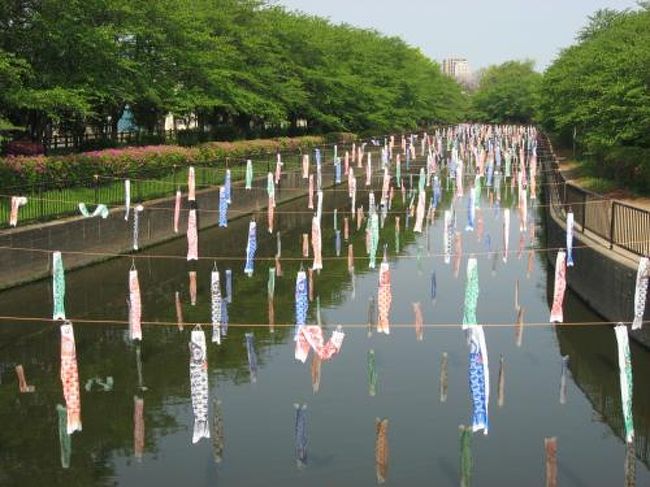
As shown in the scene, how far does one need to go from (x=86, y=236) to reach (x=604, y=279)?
1491 centimetres

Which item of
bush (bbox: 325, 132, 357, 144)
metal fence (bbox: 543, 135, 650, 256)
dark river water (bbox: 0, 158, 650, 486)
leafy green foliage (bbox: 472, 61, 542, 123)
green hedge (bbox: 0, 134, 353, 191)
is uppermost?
leafy green foliage (bbox: 472, 61, 542, 123)

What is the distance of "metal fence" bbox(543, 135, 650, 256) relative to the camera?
17.9 m

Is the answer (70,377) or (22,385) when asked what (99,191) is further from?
(70,377)

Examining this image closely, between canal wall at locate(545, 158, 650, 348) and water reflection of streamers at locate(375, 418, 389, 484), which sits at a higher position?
canal wall at locate(545, 158, 650, 348)

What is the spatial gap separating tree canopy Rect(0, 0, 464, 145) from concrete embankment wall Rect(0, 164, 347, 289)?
4.11 m

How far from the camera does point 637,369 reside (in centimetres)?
1600

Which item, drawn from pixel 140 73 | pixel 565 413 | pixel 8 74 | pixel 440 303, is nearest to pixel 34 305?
pixel 8 74

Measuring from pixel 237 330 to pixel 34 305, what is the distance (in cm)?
526

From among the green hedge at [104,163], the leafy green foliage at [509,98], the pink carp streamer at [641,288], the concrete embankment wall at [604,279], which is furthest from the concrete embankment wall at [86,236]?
the leafy green foliage at [509,98]

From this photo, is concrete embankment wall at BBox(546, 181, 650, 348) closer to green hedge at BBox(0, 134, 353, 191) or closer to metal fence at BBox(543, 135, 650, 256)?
metal fence at BBox(543, 135, 650, 256)

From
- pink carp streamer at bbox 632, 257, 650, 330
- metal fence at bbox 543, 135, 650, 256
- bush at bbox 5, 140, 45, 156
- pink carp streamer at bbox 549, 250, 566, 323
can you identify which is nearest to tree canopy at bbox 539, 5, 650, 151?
metal fence at bbox 543, 135, 650, 256

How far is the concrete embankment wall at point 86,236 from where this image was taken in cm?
2178

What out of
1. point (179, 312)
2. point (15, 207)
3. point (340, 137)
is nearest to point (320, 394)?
point (179, 312)

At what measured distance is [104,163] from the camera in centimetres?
2992
